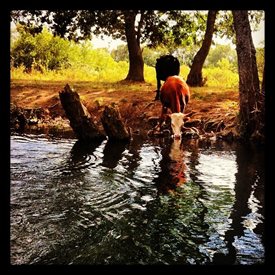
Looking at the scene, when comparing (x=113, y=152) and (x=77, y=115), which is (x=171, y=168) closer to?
(x=113, y=152)

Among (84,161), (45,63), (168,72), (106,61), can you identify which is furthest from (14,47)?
(84,161)

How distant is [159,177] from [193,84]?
13.4 metres

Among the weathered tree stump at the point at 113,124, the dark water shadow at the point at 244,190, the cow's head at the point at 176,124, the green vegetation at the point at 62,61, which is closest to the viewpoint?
the dark water shadow at the point at 244,190

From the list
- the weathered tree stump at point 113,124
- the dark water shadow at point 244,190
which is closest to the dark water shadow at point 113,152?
the weathered tree stump at point 113,124

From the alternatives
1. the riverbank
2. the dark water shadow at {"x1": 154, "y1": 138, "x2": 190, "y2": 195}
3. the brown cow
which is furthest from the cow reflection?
the riverbank

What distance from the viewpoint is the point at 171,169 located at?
7211 mm

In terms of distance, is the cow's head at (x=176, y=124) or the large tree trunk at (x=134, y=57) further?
the large tree trunk at (x=134, y=57)

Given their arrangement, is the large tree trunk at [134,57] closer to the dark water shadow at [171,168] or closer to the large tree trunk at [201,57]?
the large tree trunk at [201,57]

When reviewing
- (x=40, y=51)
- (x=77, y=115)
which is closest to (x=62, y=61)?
(x=40, y=51)

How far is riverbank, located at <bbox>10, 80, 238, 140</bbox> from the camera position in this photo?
1236 cm

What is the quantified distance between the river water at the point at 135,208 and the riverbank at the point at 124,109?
3.59m

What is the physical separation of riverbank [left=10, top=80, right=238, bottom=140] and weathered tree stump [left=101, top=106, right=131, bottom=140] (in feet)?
1.80

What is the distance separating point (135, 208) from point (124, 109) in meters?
9.95

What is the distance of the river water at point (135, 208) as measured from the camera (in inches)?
143
